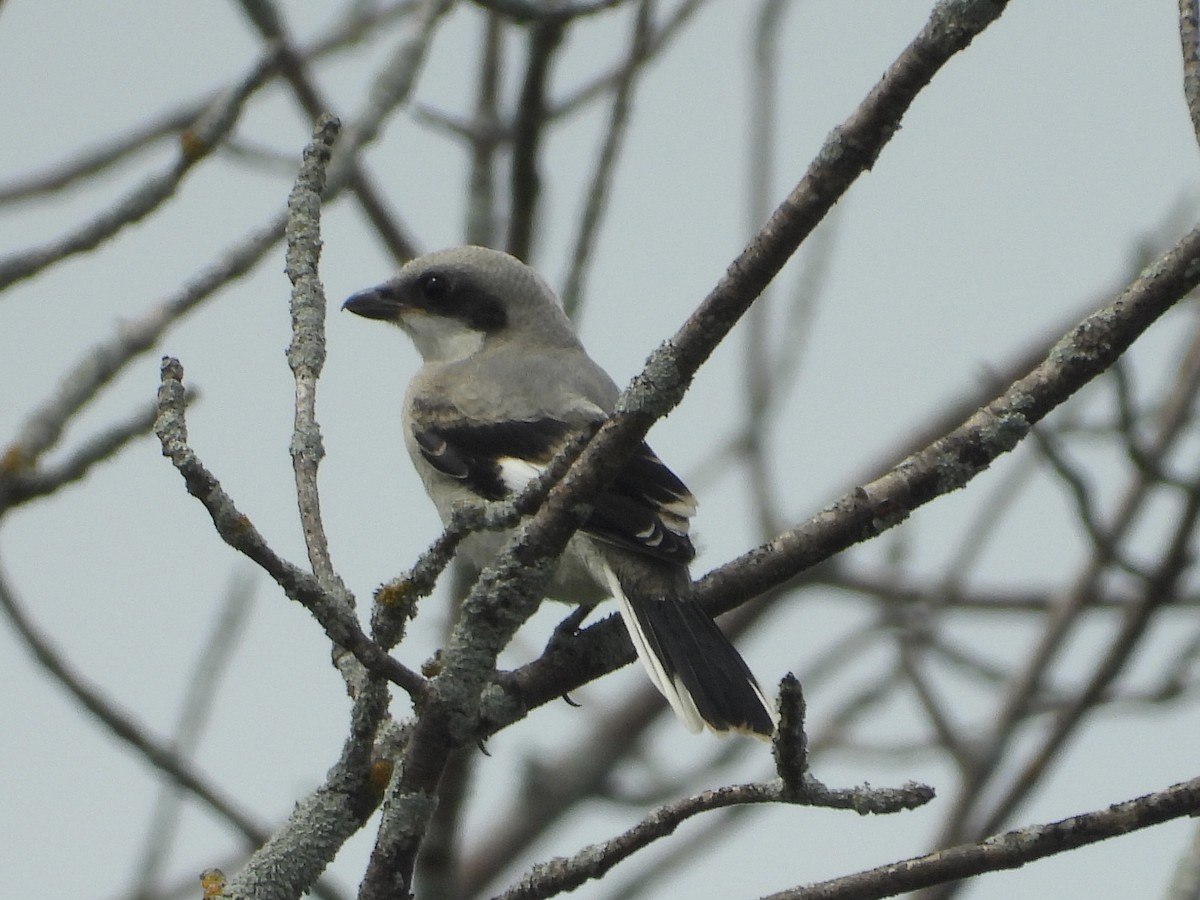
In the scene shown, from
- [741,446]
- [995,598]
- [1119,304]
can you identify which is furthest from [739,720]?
[995,598]

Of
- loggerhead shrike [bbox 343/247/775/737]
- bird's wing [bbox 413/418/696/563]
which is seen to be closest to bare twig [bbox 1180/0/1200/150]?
loggerhead shrike [bbox 343/247/775/737]

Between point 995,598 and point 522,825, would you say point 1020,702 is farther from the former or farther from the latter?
point 522,825

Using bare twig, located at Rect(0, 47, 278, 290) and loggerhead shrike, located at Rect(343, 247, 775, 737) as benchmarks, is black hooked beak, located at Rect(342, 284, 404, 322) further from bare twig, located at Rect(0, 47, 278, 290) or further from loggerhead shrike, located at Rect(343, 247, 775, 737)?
bare twig, located at Rect(0, 47, 278, 290)

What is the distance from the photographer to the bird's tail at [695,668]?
3234 millimetres

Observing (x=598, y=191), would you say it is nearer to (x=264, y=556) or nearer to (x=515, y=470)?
(x=515, y=470)

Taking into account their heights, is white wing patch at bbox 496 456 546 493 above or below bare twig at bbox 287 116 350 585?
above

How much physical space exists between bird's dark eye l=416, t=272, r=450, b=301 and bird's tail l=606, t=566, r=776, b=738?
1.95 metres

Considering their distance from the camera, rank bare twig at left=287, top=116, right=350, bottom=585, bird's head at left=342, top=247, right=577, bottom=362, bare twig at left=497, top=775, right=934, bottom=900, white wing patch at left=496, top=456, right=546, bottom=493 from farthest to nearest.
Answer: bird's head at left=342, top=247, right=577, bottom=362 < white wing patch at left=496, top=456, right=546, bottom=493 < bare twig at left=287, top=116, right=350, bottom=585 < bare twig at left=497, top=775, right=934, bottom=900

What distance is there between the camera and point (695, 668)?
3.26 metres

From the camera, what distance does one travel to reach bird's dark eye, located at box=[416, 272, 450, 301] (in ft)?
16.8

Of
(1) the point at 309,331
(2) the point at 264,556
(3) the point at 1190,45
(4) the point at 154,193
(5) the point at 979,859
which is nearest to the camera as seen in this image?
(5) the point at 979,859

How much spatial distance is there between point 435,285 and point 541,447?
3.77ft

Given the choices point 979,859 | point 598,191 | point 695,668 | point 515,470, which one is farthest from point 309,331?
point 598,191

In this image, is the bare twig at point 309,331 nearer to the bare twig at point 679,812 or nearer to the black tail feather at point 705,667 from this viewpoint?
the bare twig at point 679,812
